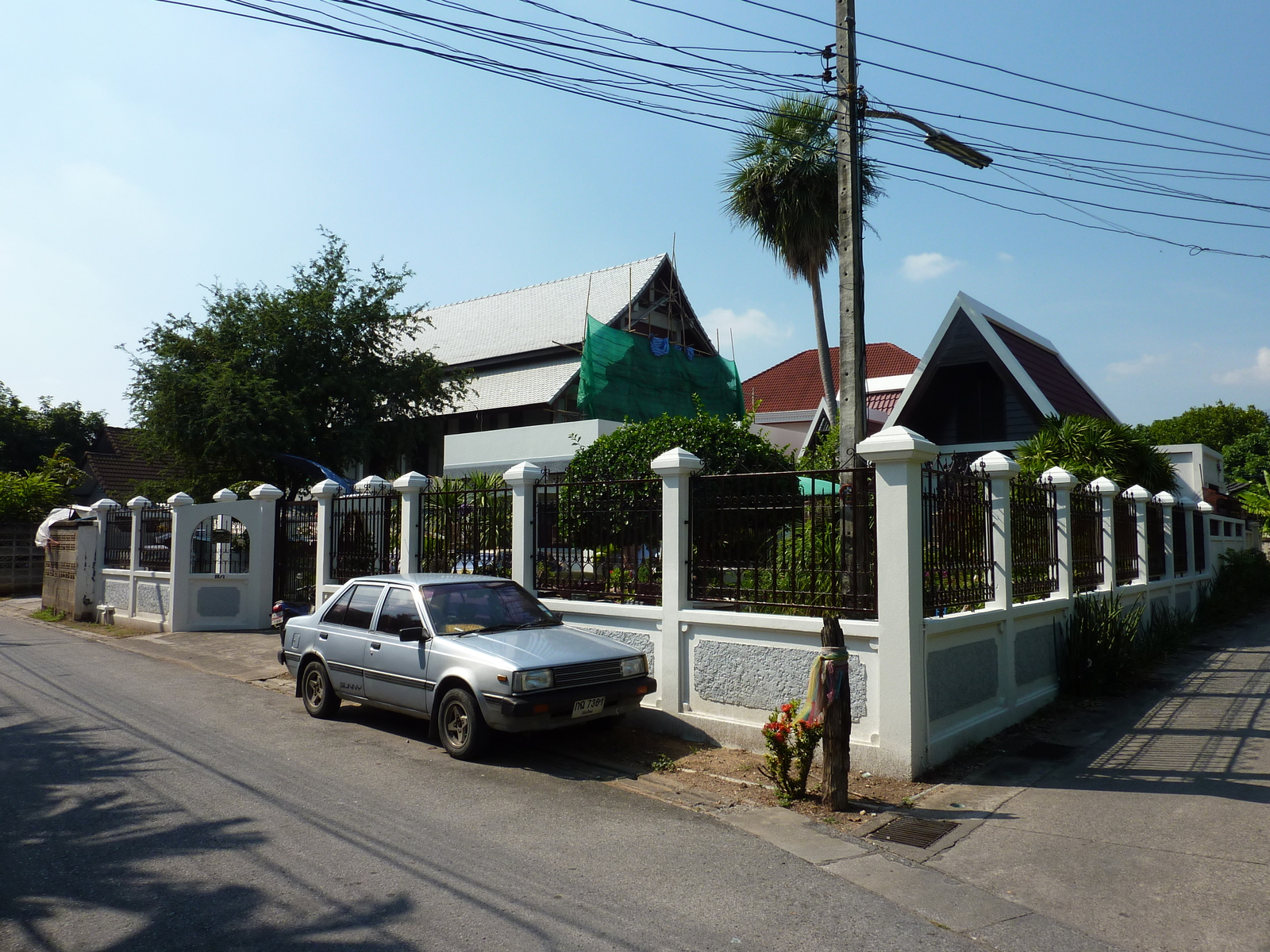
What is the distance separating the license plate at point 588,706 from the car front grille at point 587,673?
0.46ft

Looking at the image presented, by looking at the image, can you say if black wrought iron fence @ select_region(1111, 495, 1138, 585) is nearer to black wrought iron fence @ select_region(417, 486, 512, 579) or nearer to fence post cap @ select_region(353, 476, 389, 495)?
black wrought iron fence @ select_region(417, 486, 512, 579)

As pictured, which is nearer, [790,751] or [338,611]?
[790,751]

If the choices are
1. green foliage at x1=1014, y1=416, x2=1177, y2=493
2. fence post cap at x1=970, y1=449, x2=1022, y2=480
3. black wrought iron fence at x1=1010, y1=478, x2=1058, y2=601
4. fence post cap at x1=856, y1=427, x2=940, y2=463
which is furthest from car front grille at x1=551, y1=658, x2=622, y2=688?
green foliage at x1=1014, y1=416, x2=1177, y2=493

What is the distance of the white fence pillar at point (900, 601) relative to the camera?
6770 millimetres

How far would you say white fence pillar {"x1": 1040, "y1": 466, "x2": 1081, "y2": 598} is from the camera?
405 inches

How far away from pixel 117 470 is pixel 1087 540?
3681 centimetres

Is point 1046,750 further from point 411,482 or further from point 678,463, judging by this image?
point 411,482

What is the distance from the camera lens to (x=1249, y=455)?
153ft

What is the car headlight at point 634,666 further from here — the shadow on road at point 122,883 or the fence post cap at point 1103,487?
the fence post cap at point 1103,487

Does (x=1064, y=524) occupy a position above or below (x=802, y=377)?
below

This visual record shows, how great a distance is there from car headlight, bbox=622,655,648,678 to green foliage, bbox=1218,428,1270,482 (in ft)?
155

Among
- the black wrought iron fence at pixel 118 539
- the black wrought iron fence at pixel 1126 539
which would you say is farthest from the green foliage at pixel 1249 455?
the black wrought iron fence at pixel 118 539

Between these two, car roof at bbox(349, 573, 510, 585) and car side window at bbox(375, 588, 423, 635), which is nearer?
car side window at bbox(375, 588, 423, 635)

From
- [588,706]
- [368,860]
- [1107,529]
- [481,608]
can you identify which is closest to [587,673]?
[588,706]
